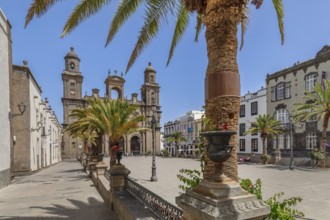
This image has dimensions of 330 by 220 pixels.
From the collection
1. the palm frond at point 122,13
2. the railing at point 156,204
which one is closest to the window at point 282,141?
the railing at point 156,204

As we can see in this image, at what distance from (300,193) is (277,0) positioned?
982cm

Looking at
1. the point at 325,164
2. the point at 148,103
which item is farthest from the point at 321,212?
the point at 148,103

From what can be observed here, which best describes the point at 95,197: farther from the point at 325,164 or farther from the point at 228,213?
the point at 325,164

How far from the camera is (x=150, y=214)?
18.6 feet

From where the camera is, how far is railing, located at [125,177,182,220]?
4613 millimetres

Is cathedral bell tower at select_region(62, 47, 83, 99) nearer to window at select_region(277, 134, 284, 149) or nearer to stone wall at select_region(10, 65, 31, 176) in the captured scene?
stone wall at select_region(10, 65, 31, 176)

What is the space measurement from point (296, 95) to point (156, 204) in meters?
36.4

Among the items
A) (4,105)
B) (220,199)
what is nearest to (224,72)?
(220,199)

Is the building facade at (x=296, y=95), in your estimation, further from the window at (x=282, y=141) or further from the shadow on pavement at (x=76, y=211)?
the shadow on pavement at (x=76, y=211)

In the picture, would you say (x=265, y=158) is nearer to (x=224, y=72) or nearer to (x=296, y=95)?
(x=296, y=95)

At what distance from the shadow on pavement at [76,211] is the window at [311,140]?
31854 millimetres

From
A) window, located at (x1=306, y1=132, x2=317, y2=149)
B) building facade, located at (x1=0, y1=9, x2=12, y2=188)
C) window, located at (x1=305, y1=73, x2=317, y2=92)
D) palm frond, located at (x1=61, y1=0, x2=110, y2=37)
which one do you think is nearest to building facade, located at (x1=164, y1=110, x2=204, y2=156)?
window, located at (x1=305, y1=73, x2=317, y2=92)

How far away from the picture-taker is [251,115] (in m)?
44.1

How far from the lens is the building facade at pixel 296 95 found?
104ft
